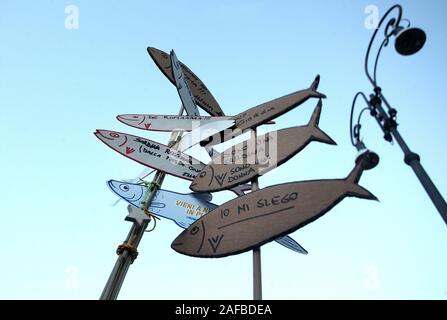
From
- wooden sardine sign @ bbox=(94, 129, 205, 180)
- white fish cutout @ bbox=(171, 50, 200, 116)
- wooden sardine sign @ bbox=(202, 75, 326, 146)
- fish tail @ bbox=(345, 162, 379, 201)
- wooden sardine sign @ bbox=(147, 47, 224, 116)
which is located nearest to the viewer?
fish tail @ bbox=(345, 162, 379, 201)

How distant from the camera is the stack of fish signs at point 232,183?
2594 millimetres

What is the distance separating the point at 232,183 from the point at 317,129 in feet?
3.32

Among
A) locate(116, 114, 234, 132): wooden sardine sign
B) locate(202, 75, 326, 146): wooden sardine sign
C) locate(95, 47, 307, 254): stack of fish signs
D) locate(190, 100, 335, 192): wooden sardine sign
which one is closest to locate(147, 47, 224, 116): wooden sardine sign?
locate(95, 47, 307, 254): stack of fish signs

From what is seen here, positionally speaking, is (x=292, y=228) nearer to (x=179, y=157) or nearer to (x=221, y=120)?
(x=179, y=157)

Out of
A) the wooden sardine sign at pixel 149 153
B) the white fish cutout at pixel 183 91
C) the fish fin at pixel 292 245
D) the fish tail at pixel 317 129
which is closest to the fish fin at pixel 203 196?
the wooden sardine sign at pixel 149 153

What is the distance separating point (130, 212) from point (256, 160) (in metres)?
1.37

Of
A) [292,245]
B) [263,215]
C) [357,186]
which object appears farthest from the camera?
[292,245]

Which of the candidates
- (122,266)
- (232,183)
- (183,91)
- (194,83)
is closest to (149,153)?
(232,183)

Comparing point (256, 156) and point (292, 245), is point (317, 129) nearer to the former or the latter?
point (256, 156)

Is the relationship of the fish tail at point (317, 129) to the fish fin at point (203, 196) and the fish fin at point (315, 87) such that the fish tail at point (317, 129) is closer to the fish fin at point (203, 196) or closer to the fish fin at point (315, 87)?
the fish fin at point (315, 87)

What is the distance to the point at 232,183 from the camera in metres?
3.30

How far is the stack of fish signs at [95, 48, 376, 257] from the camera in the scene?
2594 mm

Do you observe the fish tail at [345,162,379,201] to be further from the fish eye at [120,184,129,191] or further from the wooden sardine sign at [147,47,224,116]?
the wooden sardine sign at [147,47,224,116]
